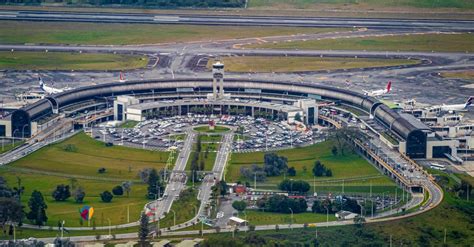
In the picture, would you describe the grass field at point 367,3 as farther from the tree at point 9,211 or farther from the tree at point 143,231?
the tree at point 143,231

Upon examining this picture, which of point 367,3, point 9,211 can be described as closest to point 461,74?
point 367,3

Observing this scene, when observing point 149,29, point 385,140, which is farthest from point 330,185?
point 149,29

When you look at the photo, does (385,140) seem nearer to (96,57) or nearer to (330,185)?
(330,185)

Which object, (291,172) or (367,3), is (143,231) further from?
(367,3)

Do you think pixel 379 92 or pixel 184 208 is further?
pixel 379 92

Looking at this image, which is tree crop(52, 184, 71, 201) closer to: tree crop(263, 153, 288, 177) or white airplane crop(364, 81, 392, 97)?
tree crop(263, 153, 288, 177)

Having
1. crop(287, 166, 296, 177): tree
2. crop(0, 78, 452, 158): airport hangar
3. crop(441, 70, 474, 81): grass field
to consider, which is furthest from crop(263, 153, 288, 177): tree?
crop(441, 70, 474, 81): grass field
